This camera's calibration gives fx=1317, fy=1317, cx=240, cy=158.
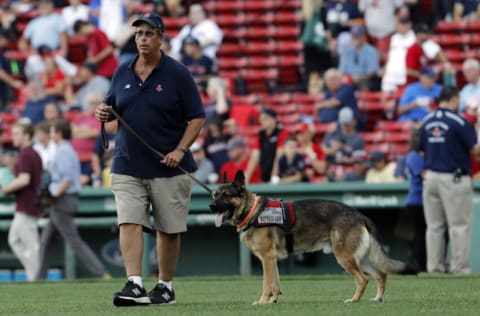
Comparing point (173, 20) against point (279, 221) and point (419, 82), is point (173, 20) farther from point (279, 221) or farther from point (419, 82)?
point (279, 221)

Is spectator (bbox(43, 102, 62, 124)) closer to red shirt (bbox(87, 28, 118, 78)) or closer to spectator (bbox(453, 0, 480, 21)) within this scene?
red shirt (bbox(87, 28, 118, 78))

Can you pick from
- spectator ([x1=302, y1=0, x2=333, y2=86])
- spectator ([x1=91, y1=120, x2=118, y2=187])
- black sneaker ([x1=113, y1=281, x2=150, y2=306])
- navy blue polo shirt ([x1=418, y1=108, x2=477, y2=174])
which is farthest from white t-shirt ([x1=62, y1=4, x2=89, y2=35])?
black sneaker ([x1=113, y1=281, x2=150, y2=306])

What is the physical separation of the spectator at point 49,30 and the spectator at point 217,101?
4.12 meters

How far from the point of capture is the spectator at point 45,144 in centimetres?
1750

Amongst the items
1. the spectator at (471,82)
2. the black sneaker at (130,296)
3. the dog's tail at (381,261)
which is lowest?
the black sneaker at (130,296)

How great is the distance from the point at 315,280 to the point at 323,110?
575cm

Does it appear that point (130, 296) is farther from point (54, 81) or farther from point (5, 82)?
point (5, 82)

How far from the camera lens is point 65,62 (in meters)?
22.4

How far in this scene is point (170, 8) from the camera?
23.4m

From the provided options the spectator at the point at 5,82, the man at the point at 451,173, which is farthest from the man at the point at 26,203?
the spectator at the point at 5,82

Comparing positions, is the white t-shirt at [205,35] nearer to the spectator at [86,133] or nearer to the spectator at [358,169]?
the spectator at [86,133]

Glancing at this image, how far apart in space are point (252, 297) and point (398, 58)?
31.8 ft

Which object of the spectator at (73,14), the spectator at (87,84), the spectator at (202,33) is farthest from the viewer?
the spectator at (73,14)

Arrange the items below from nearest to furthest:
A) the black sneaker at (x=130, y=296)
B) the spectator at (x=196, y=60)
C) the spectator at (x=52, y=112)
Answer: the black sneaker at (x=130, y=296) < the spectator at (x=52, y=112) < the spectator at (x=196, y=60)
